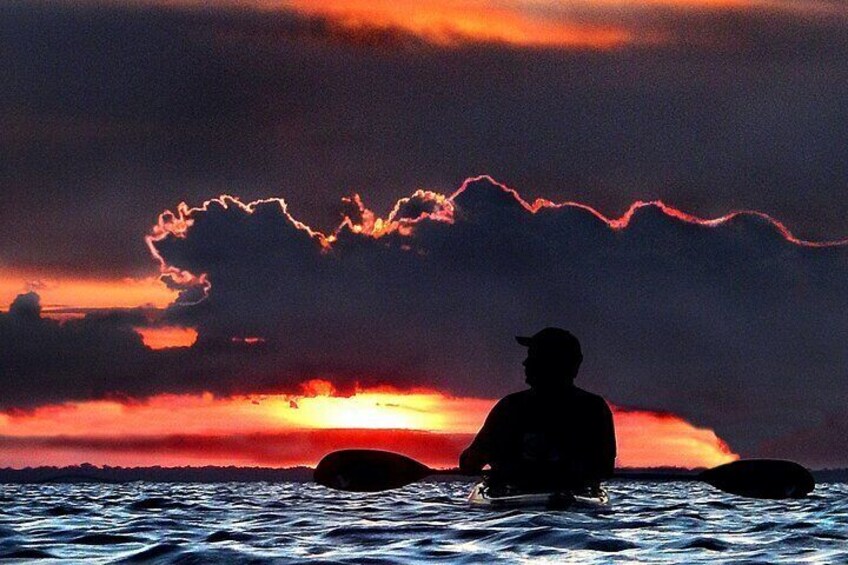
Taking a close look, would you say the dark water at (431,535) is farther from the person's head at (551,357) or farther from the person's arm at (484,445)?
the person's head at (551,357)

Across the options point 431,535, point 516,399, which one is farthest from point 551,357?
point 431,535

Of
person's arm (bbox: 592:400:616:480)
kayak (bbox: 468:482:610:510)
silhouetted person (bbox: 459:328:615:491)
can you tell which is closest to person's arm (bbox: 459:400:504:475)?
silhouetted person (bbox: 459:328:615:491)

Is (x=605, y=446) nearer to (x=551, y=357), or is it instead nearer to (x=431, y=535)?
(x=551, y=357)

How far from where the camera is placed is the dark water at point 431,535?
13977mm

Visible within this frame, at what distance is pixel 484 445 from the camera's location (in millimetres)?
17484

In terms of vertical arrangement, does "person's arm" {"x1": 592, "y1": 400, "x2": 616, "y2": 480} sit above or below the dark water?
above

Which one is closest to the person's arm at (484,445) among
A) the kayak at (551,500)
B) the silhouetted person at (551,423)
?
the silhouetted person at (551,423)

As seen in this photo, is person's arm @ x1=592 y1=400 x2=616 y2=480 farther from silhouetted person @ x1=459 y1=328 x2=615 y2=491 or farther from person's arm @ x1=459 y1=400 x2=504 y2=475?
person's arm @ x1=459 y1=400 x2=504 y2=475

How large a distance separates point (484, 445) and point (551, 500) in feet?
4.14

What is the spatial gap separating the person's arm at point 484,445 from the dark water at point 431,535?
2.24 feet

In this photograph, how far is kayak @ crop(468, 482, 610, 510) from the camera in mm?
16734

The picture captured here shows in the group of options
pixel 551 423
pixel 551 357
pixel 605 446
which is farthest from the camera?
pixel 605 446

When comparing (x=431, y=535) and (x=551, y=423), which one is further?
(x=551, y=423)

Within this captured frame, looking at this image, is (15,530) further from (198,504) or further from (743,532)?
(743,532)
